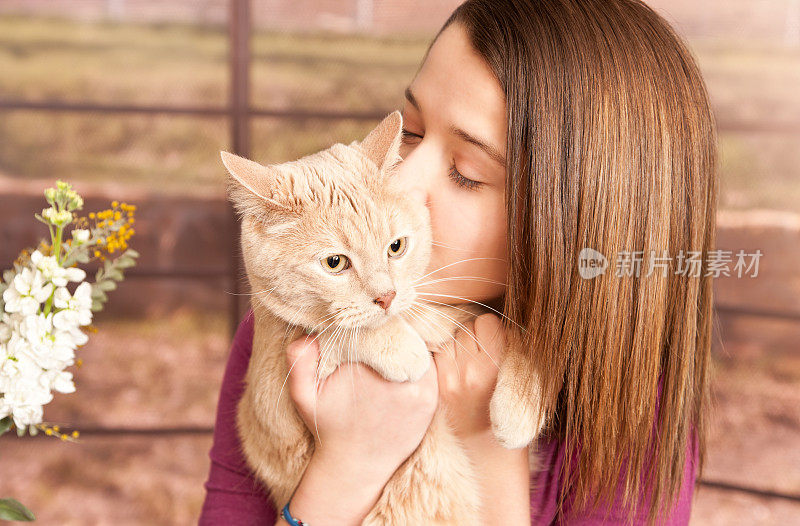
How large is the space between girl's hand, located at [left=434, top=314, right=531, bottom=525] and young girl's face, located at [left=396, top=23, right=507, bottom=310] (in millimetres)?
100

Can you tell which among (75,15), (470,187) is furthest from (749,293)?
(75,15)

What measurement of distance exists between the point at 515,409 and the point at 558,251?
281 mm

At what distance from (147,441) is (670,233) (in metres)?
2.43

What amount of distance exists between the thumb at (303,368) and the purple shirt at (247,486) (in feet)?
1.06

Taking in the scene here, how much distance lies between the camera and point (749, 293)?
2512 millimetres

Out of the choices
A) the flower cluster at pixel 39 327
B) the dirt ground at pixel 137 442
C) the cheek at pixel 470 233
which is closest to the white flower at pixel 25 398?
the flower cluster at pixel 39 327

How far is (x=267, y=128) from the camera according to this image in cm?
255

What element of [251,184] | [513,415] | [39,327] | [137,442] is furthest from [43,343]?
[137,442]

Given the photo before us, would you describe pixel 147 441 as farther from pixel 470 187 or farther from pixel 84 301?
pixel 470 187

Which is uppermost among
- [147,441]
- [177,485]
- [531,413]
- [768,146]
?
[768,146]

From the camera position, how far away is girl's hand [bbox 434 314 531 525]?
116 centimetres

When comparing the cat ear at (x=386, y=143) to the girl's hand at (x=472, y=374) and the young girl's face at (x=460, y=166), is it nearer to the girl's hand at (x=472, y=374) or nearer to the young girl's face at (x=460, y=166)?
the young girl's face at (x=460, y=166)

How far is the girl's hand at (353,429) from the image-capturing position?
114cm

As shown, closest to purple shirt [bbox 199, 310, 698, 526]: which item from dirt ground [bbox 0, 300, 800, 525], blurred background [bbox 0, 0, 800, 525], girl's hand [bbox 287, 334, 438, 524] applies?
girl's hand [bbox 287, 334, 438, 524]
